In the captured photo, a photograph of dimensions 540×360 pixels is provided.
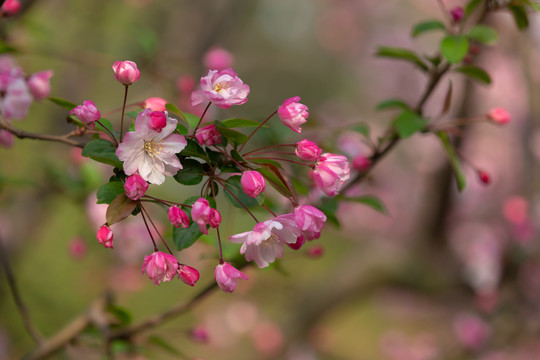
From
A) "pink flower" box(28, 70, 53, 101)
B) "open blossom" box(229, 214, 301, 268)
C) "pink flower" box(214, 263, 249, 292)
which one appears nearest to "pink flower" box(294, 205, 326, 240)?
"open blossom" box(229, 214, 301, 268)

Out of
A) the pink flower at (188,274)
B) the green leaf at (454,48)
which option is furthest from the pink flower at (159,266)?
the green leaf at (454,48)

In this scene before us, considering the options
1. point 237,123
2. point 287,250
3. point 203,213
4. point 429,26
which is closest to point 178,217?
point 203,213

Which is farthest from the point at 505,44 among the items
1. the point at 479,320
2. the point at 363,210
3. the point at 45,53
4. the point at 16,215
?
the point at 363,210

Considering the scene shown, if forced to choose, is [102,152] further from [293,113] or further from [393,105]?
[393,105]

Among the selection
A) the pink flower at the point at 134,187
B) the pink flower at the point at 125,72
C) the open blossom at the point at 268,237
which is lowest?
the open blossom at the point at 268,237

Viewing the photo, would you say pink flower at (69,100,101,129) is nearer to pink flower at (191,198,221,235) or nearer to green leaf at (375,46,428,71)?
pink flower at (191,198,221,235)

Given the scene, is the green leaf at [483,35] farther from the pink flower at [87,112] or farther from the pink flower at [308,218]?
the pink flower at [87,112]
